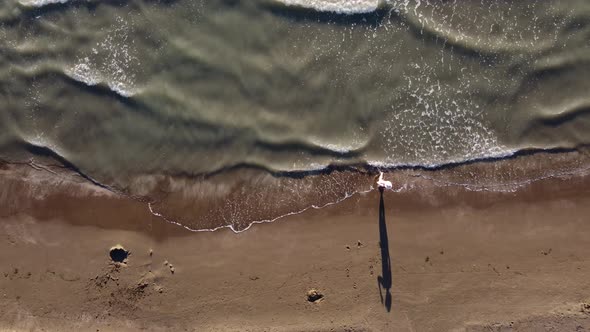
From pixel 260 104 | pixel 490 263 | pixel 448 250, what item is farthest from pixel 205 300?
pixel 490 263

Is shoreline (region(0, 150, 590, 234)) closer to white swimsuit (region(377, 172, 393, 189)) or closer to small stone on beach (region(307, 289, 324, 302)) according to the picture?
white swimsuit (region(377, 172, 393, 189))

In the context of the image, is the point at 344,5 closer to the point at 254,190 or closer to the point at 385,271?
the point at 254,190

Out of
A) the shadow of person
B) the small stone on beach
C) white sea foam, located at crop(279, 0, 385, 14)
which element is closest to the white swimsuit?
the shadow of person

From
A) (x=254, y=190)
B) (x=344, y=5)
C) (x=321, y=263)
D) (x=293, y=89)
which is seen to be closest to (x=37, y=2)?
(x=293, y=89)

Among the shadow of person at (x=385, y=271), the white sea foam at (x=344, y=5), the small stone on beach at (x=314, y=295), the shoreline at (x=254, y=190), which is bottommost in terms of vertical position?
the small stone on beach at (x=314, y=295)

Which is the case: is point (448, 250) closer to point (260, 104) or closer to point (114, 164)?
point (260, 104)

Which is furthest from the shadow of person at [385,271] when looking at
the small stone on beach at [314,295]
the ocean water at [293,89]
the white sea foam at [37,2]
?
the white sea foam at [37,2]

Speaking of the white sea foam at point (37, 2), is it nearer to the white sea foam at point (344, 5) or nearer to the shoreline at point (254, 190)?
the shoreline at point (254, 190)
